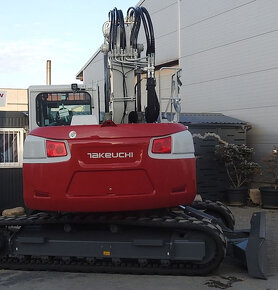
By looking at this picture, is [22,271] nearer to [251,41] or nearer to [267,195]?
[267,195]

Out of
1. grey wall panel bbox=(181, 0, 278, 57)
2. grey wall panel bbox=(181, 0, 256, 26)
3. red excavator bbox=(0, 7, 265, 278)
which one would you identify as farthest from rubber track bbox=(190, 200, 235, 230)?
grey wall panel bbox=(181, 0, 256, 26)

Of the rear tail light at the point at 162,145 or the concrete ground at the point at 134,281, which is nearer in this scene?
the concrete ground at the point at 134,281

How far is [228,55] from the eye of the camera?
1619 cm

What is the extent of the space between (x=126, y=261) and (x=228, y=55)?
11.1 meters

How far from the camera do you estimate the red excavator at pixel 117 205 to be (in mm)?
6160

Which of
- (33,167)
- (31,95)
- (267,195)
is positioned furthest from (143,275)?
(267,195)

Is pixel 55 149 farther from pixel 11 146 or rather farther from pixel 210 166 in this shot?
pixel 210 166

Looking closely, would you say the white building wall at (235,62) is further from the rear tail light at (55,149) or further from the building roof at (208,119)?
the rear tail light at (55,149)

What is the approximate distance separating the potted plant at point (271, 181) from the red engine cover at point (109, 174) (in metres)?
7.69

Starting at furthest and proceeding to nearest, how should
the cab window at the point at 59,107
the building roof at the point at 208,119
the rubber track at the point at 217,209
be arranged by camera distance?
1. the building roof at the point at 208,119
2. the rubber track at the point at 217,209
3. the cab window at the point at 59,107

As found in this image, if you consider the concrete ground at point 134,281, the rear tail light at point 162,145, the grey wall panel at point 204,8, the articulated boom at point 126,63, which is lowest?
the concrete ground at point 134,281

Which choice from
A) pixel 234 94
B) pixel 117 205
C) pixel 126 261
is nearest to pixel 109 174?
pixel 117 205

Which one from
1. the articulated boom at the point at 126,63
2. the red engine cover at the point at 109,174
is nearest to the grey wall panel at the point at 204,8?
the articulated boom at the point at 126,63

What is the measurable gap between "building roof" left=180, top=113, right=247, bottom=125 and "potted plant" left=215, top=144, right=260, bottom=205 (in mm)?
917
